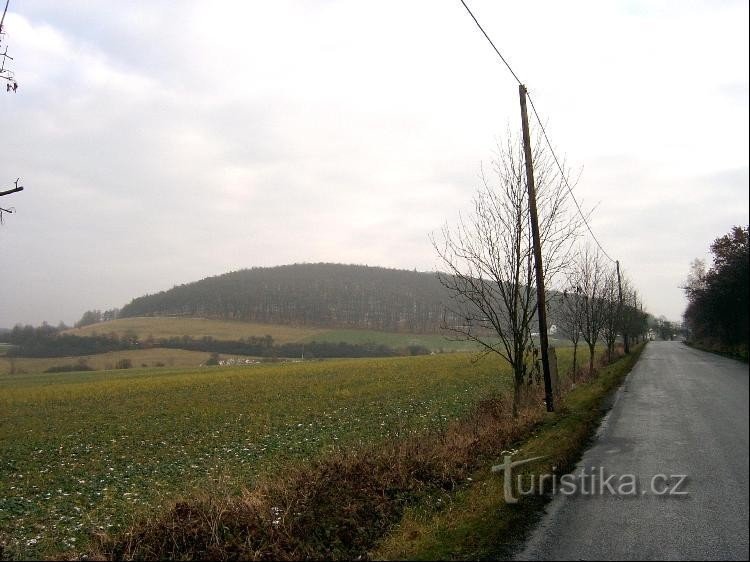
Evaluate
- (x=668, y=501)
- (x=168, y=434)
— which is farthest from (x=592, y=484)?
(x=168, y=434)

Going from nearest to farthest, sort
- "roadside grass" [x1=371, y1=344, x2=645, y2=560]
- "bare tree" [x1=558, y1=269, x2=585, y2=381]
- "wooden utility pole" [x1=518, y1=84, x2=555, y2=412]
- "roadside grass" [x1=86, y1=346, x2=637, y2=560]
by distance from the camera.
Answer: "roadside grass" [x1=371, y1=344, x2=645, y2=560] → "roadside grass" [x1=86, y1=346, x2=637, y2=560] → "wooden utility pole" [x1=518, y1=84, x2=555, y2=412] → "bare tree" [x1=558, y1=269, x2=585, y2=381]

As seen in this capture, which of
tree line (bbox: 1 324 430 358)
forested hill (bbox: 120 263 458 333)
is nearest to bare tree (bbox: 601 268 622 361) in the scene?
tree line (bbox: 1 324 430 358)

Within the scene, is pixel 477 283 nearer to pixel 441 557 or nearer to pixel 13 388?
pixel 441 557

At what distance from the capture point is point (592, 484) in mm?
5984

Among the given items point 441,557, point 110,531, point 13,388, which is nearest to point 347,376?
point 13,388

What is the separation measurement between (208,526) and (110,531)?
2.98 m

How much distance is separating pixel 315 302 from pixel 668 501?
123341 millimetres

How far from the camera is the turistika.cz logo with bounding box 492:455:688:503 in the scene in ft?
17.9

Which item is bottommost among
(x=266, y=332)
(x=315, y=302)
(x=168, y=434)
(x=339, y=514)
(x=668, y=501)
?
(x=168, y=434)

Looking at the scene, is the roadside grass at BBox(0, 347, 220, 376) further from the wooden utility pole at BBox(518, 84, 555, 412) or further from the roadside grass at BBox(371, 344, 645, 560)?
the roadside grass at BBox(371, 344, 645, 560)

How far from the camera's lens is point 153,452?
1627 cm

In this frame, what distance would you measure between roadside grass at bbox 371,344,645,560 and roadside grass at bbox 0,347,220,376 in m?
22.8

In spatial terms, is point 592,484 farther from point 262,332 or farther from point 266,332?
point 266,332

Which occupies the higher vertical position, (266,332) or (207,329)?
(207,329)
